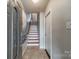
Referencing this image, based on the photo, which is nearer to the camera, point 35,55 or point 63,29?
point 63,29

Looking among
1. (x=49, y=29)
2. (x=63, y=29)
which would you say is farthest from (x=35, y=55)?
(x=63, y=29)

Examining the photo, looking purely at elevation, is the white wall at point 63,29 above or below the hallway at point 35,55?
above

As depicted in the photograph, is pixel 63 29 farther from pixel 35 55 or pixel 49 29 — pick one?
pixel 35 55

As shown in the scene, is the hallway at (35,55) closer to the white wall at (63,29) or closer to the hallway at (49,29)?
the hallway at (49,29)

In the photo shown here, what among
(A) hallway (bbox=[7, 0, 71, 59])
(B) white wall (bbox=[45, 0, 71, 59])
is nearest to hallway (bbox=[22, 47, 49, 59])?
(A) hallway (bbox=[7, 0, 71, 59])

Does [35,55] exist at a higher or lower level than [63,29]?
lower

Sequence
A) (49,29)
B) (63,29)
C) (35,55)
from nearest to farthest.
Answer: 1. (63,29)
2. (49,29)
3. (35,55)

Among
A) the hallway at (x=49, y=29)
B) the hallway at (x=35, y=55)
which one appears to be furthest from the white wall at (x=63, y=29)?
the hallway at (x=35, y=55)

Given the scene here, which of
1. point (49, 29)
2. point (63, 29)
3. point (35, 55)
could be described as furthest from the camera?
point (35, 55)
